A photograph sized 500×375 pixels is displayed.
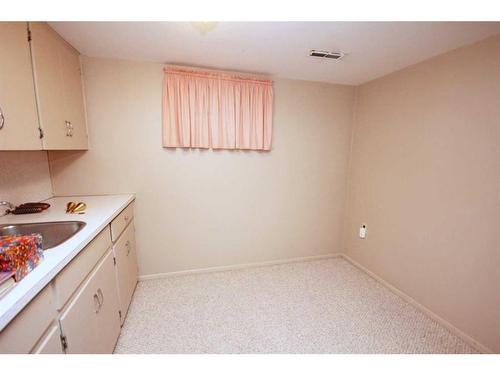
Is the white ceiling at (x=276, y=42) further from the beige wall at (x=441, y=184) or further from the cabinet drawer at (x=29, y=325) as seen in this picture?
the cabinet drawer at (x=29, y=325)

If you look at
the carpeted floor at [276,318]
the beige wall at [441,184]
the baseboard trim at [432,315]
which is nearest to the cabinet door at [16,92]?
the carpeted floor at [276,318]

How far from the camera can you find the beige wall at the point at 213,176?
1886 mm

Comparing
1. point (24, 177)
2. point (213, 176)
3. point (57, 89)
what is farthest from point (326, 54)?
point (24, 177)

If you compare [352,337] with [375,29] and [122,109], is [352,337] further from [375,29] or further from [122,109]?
[122,109]

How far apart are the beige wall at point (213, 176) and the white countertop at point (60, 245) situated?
0.96 feet

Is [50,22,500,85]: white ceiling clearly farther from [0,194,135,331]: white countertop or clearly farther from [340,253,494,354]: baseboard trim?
[340,253,494,354]: baseboard trim

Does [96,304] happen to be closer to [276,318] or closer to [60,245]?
[60,245]

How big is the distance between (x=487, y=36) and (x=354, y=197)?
161cm

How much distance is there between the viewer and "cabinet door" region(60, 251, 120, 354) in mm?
896

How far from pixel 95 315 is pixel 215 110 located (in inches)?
69.7

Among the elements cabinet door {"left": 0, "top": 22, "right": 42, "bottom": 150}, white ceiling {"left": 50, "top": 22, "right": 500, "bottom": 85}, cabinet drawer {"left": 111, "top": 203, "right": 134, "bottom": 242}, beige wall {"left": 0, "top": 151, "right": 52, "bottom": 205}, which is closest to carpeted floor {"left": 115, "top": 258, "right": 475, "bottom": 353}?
cabinet drawer {"left": 111, "top": 203, "right": 134, "bottom": 242}

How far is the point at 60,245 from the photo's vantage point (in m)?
0.90

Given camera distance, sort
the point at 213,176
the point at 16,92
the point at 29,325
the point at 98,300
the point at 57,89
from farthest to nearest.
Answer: the point at 213,176 → the point at 57,89 → the point at 98,300 → the point at 16,92 → the point at 29,325

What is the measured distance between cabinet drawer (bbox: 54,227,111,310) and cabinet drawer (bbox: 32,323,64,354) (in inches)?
3.0
